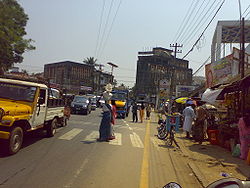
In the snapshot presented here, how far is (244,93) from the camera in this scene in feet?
31.3

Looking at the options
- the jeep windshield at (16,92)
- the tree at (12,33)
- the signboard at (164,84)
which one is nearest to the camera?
the jeep windshield at (16,92)

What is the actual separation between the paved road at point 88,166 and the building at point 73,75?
5728 cm

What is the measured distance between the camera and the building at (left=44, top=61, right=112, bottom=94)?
66850mm

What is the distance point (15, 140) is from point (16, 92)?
1.78 metres

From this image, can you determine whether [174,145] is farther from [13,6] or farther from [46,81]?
[13,6]

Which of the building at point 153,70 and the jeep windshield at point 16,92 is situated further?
the building at point 153,70

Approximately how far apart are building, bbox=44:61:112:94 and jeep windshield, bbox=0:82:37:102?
56801 mm

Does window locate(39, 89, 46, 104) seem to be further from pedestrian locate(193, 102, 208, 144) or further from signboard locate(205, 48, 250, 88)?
signboard locate(205, 48, 250, 88)

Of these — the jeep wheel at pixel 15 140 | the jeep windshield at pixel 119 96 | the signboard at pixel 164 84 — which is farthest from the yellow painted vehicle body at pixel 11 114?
the jeep windshield at pixel 119 96

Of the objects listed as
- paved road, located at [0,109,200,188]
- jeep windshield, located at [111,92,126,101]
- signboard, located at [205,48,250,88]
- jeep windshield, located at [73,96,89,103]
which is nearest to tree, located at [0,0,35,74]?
jeep windshield, located at [73,96,89,103]

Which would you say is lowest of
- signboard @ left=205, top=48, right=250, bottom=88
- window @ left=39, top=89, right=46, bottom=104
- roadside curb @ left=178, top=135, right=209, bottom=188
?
roadside curb @ left=178, top=135, right=209, bottom=188

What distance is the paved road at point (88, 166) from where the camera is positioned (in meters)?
4.88

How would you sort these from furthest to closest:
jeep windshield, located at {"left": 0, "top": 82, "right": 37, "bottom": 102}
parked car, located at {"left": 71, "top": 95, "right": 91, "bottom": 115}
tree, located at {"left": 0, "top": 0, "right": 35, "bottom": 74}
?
1. parked car, located at {"left": 71, "top": 95, "right": 91, "bottom": 115}
2. tree, located at {"left": 0, "top": 0, "right": 35, "bottom": 74}
3. jeep windshield, located at {"left": 0, "top": 82, "right": 37, "bottom": 102}

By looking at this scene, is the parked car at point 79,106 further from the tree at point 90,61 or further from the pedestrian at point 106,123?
the tree at point 90,61
